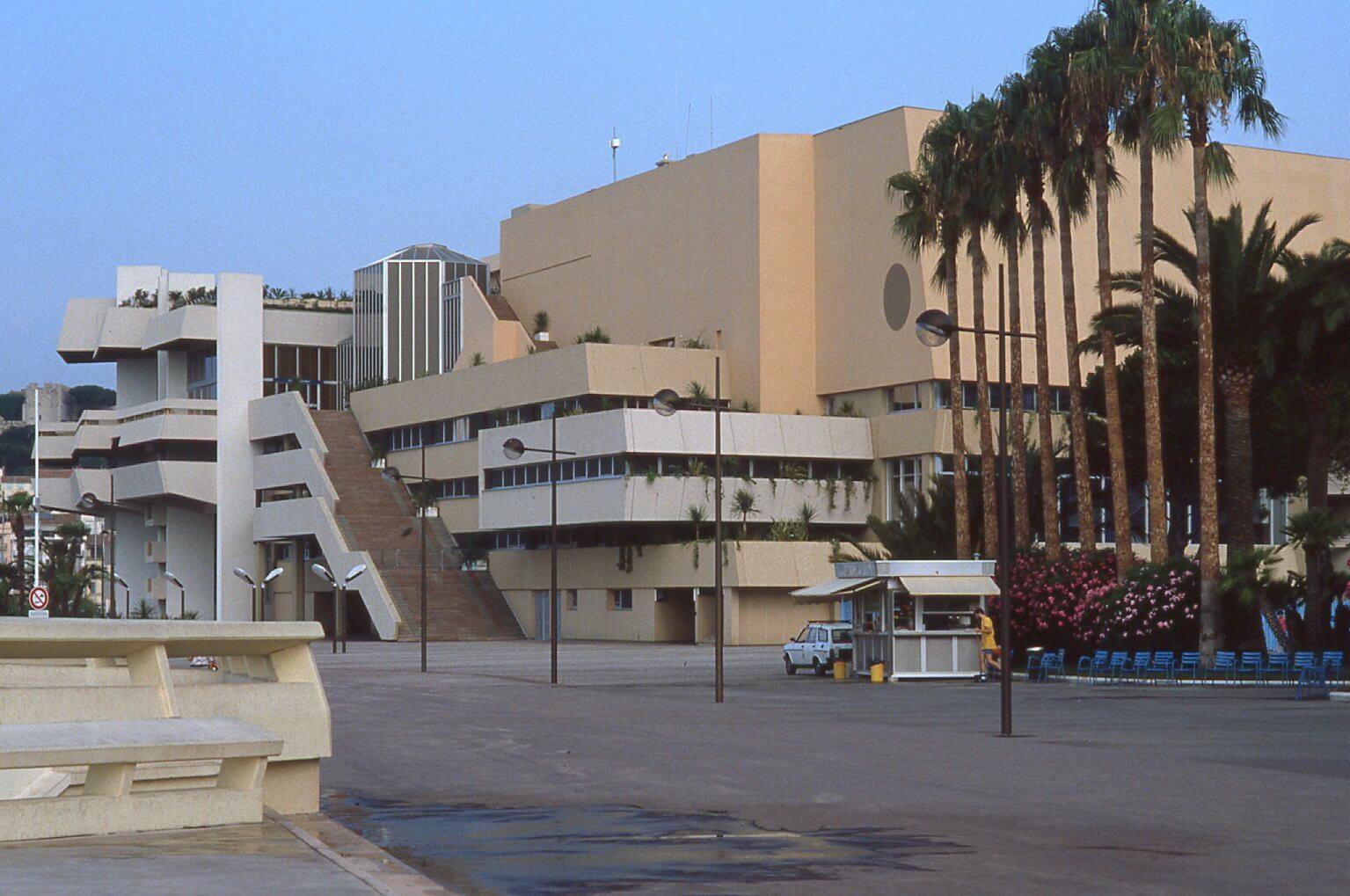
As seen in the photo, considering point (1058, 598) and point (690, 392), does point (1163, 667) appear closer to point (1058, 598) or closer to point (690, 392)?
point (1058, 598)

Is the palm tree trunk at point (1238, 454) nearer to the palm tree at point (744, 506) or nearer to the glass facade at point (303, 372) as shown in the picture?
the palm tree at point (744, 506)

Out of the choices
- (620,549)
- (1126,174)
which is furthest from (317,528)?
(1126,174)

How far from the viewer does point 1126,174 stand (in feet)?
250

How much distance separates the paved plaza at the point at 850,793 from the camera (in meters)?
10.8

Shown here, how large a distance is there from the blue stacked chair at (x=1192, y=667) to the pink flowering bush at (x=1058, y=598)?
12.8ft

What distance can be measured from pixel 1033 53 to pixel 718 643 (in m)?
19.5

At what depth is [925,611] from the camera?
138ft

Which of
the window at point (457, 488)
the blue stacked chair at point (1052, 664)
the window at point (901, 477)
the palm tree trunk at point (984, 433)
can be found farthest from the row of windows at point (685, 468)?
the blue stacked chair at point (1052, 664)

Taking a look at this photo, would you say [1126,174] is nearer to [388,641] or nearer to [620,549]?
[620,549]

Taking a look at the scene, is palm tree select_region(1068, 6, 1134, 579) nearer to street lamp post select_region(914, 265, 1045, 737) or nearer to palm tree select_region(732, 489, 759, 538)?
street lamp post select_region(914, 265, 1045, 737)

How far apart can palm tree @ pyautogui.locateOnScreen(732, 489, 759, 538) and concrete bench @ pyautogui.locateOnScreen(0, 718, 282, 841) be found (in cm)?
6056

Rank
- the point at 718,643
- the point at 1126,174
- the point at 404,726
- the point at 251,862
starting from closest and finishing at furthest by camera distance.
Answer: the point at 251,862 → the point at 404,726 → the point at 718,643 → the point at 1126,174

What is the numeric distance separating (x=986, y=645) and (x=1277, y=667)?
6540mm

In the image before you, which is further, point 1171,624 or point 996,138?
point 996,138
